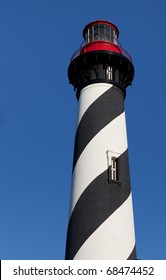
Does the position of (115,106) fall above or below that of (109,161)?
above

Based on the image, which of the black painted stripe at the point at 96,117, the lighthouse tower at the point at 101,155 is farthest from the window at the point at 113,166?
the black painted stripe at the point at 96,117

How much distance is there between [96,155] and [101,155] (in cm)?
16

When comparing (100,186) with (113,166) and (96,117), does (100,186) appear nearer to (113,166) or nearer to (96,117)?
(113,166)

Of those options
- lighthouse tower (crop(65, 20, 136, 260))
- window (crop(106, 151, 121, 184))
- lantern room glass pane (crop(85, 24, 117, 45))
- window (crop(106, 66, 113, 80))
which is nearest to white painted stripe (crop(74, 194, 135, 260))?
lighthouse tower (crop(65, 20, 136, 260))

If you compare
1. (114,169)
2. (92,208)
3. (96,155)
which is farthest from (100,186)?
(96,155)

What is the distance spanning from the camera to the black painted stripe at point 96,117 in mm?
13172

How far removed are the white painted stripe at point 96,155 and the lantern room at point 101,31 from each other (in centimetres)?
382

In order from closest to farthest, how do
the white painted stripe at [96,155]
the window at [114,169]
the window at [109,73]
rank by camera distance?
the white painted stripe at [96,155], the window at [114,169], the window at [109,73]

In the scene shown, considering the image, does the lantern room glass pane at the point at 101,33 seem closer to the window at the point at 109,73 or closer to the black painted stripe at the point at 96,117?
the window at the point at 109,73

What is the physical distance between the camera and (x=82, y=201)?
12.1 meters
